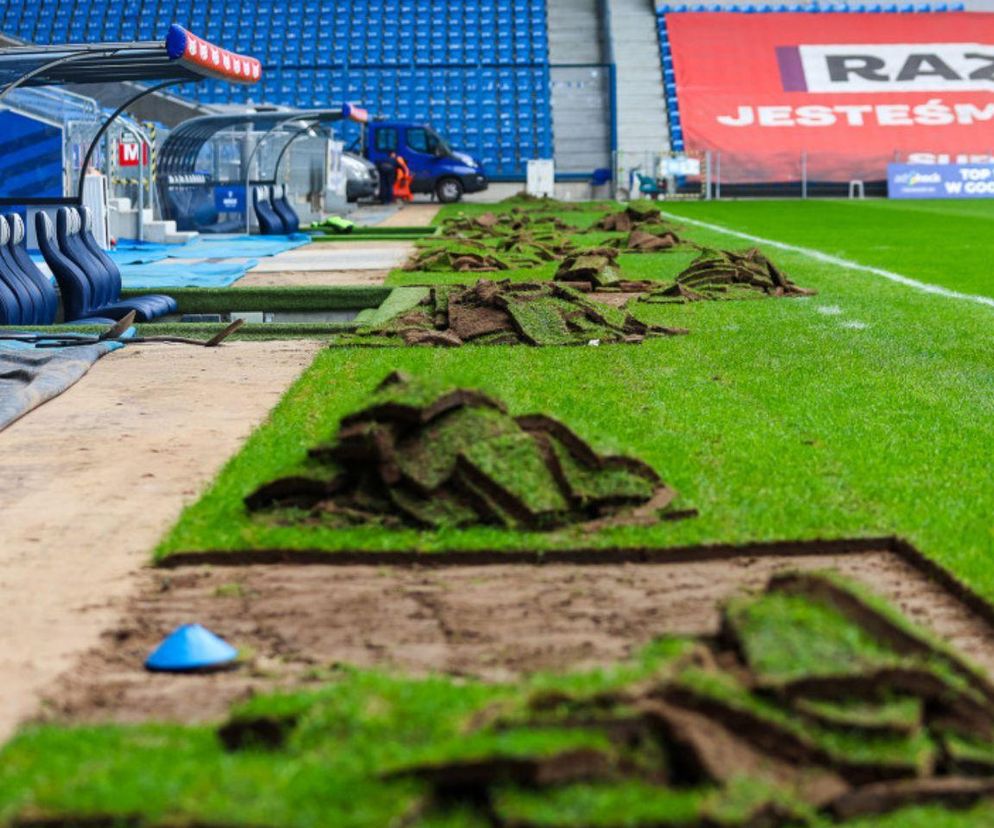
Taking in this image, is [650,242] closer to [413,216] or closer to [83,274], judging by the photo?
[83,274]

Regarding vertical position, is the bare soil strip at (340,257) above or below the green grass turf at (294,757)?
below

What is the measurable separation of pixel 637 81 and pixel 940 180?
12.8m

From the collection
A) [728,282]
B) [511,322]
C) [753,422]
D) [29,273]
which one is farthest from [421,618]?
[728,282]

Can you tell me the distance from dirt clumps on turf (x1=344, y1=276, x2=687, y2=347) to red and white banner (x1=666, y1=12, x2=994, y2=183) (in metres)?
41.6

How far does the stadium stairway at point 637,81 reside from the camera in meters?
56.2

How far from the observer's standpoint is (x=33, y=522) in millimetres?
6270

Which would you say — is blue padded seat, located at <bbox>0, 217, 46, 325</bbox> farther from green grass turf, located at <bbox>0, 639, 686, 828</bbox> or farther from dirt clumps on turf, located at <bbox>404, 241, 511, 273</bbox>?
green grass turf, located at <bbox>0, 639, 686, 828</bbox>

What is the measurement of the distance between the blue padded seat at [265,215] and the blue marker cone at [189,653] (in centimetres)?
2778

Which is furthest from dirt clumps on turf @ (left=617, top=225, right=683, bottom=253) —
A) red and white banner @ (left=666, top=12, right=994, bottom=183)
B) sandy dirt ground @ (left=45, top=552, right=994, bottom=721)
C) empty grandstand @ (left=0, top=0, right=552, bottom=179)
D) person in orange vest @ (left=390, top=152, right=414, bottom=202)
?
empty grandstand @ (left=0, top=0, right=552, bottom=179)

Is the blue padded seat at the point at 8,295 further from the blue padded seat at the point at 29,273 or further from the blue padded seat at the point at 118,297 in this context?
the blue padded seat at the point at 118,297

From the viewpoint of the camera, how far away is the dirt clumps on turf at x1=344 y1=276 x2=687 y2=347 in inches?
470

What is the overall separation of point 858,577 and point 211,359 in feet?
23.3

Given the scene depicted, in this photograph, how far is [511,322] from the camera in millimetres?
12234

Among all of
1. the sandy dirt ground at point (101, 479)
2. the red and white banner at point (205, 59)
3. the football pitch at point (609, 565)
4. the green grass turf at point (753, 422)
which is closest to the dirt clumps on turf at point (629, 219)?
the red and white banner at point (205, 59)
